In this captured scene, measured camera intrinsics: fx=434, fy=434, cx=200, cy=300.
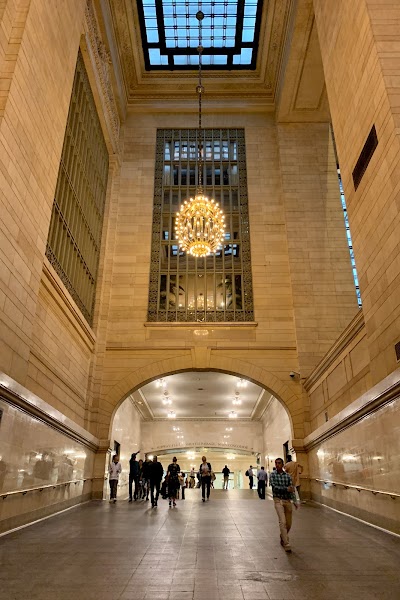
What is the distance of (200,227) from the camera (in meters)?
11.1

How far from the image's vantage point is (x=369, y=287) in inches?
294

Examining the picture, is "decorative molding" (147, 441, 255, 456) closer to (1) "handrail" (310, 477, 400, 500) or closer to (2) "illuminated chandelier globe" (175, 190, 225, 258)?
(1) "handrail" (310, 477, 400, 500)

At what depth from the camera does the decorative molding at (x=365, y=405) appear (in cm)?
591

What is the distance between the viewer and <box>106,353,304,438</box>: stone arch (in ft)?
43.4

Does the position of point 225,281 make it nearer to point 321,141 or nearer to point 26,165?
point 321,141

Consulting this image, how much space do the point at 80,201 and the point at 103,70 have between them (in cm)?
513

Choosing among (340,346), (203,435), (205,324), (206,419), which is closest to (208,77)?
(205,324)

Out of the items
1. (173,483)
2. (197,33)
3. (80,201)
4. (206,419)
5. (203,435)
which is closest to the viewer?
(173,483)

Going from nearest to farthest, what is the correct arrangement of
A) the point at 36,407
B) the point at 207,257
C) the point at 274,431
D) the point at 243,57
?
the point at 36,407
the point at 207,257
the point at 243,57
the point at 274,431

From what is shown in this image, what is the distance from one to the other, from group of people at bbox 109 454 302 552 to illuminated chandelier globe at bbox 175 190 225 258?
17.7ft

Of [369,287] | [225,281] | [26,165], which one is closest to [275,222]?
[225,281]

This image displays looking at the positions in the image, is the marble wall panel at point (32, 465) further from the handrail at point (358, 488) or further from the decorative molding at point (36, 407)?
the handrail at point (358, 488)

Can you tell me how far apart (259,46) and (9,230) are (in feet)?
48.0

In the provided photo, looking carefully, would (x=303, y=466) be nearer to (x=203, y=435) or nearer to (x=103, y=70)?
(x=203, y=435)
